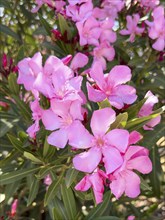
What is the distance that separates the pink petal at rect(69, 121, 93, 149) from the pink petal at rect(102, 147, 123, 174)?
59 mm

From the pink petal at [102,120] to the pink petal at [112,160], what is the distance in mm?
54

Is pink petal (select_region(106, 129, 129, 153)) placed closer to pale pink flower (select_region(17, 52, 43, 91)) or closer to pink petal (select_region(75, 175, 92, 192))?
pink petal (select_region(75, 175, 92, 192))

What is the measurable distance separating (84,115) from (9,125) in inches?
23.9

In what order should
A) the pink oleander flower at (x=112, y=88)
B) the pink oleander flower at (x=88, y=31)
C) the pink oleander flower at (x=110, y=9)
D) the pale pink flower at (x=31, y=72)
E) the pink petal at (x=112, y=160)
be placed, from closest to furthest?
the pink petal at (x=112, y=160) < the pink oleander flower at (x=112, y=88) < the pale pink flower at (x=31, y=72) < the pink oleander flower at (x=88, y=31) < the pink oleander flower at (x=110, y=9)

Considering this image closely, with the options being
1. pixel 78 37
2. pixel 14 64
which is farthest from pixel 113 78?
pixel 14 64

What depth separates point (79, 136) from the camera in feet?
3.45

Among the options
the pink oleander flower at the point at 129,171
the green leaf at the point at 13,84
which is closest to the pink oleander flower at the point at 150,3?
the green leaf at the point at 13,84

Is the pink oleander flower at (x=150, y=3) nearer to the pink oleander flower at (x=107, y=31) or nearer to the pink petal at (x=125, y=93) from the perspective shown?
the pink oleander flower at (x=107, y=31)

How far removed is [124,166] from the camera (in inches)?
41.2

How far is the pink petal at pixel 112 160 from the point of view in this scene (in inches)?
39.4

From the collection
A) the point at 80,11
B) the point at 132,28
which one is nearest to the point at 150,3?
the point at 132,28

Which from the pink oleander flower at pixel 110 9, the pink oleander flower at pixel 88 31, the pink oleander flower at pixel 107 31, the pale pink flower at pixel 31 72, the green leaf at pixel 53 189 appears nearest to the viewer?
the pale pink flower at pixel 31 72

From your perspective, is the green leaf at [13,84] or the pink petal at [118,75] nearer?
the pink petal at [118,75]

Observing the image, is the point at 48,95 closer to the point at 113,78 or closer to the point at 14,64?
the point at 113,78
